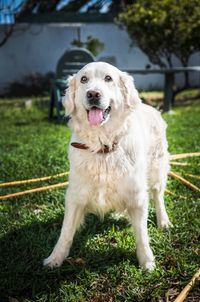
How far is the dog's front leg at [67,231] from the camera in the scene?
291cm

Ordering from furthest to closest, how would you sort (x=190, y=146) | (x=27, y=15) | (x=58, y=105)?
(x=27, y=15) → (x=58, y=105) → (x=190, y=146)

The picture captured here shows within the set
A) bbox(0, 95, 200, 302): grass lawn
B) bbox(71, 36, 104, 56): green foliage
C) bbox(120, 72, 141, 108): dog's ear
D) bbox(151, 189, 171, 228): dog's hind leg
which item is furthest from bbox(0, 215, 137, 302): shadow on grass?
bbox(71, 36, 104, 56): green foliage

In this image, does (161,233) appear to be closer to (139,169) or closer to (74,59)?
(139,169)

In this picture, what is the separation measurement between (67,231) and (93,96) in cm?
95

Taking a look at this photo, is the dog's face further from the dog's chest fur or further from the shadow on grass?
the shadow on grass

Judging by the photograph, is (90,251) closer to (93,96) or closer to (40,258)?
(40,258)

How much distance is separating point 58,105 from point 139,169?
5915 millimetres

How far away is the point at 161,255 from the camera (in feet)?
9.79

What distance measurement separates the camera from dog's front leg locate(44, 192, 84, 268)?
9.55 feet

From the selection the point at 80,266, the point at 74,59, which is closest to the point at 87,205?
the point at 80,266

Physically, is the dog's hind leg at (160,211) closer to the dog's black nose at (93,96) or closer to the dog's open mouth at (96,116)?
the dog's open mouth at (96,116)

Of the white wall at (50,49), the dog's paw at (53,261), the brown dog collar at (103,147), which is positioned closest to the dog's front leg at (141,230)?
the brown dog collar at (103,147)

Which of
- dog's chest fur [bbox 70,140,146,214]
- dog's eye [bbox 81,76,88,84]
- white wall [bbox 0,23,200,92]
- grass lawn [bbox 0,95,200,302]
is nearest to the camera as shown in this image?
grass lawn [bbox 0,95,200,302]

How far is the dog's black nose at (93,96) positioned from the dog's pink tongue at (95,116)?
0.24ft
